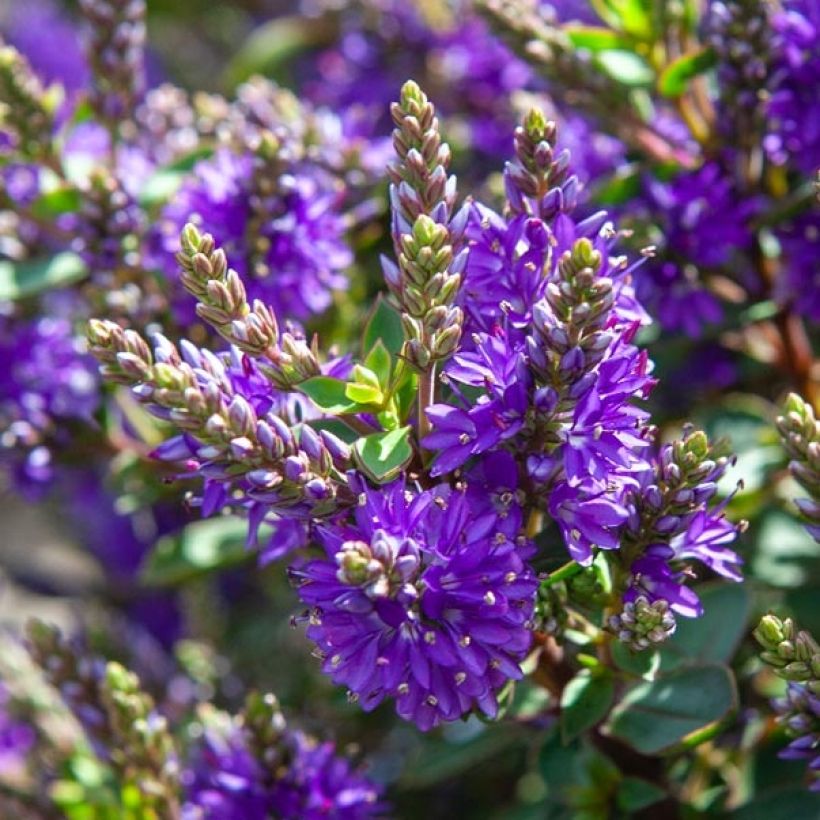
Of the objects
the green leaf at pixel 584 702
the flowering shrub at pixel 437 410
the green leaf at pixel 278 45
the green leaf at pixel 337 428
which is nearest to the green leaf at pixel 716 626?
the flowering shrub at pixel 437 410

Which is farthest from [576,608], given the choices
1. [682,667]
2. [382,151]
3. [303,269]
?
[382,151]

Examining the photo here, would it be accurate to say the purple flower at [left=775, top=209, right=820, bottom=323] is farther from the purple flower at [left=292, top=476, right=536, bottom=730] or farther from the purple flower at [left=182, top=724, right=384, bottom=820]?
the purple flower at [left=182, top=724, right=384, bottom=820]

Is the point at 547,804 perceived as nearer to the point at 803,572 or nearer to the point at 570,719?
the point at 570,719

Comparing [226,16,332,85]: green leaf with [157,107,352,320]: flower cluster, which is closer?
[157,107,352,320]: flower cluster

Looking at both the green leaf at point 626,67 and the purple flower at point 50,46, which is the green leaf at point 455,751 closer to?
the green leaf at point 626,67

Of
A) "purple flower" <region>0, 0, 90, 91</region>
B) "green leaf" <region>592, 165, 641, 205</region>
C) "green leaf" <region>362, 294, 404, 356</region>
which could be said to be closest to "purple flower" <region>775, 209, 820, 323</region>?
"green leaf" <region>592, 165, 641, 205</region>

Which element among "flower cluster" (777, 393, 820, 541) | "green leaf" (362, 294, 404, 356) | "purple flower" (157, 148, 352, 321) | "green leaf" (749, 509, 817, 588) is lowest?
"green leaf" (749, 509, 817, 588)
